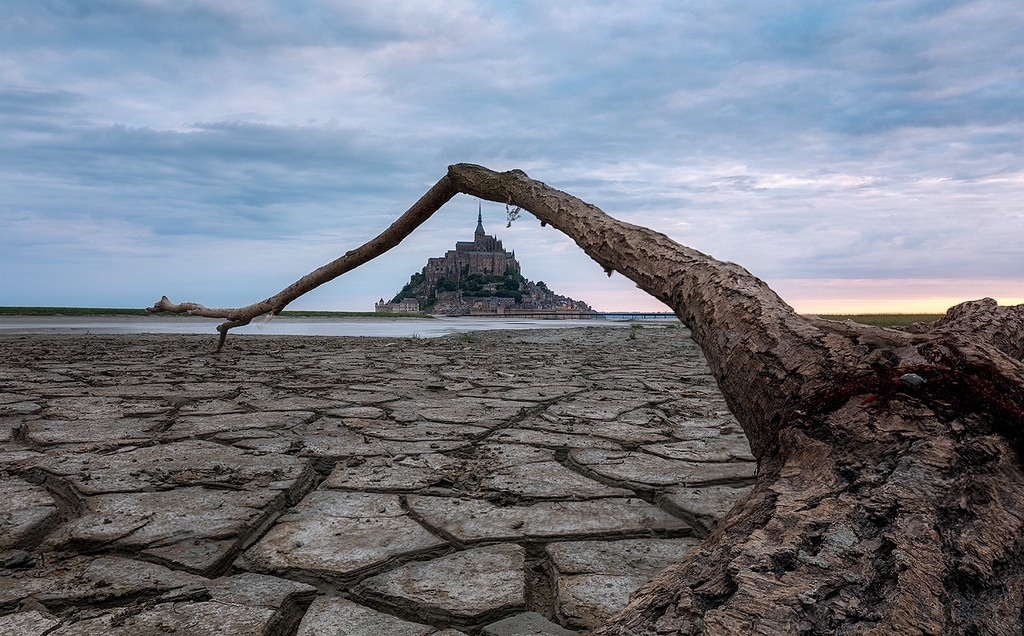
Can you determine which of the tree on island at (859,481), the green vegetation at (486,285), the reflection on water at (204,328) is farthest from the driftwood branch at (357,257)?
the green vegetation at (486,285)

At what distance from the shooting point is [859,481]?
1113 millimetres

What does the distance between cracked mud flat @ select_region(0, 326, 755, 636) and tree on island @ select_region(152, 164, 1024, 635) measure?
0.39m

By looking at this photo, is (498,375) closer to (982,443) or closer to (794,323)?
(794,323)

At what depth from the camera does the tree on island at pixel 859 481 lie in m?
0.86

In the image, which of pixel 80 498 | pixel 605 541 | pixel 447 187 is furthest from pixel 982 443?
pixel 447 187

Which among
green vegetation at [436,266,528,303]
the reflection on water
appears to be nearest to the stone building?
green vegetation at [436,266,528,303]

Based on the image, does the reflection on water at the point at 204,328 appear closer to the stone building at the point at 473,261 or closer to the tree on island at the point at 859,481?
the tree on island at the point at 859,481

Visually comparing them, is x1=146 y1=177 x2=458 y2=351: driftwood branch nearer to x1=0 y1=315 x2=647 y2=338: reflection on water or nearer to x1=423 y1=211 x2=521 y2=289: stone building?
x1=0 y1=315 x2=647 y2=338: reflection on water

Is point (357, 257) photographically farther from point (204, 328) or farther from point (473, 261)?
point (473, 261)

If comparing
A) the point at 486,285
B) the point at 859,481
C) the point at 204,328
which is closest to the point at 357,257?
the point at 859,481

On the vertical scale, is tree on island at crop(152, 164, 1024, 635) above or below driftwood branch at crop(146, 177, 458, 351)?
below

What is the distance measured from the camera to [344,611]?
126cm

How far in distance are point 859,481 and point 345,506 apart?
1.33m

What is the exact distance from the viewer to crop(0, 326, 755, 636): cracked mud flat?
128 cm
